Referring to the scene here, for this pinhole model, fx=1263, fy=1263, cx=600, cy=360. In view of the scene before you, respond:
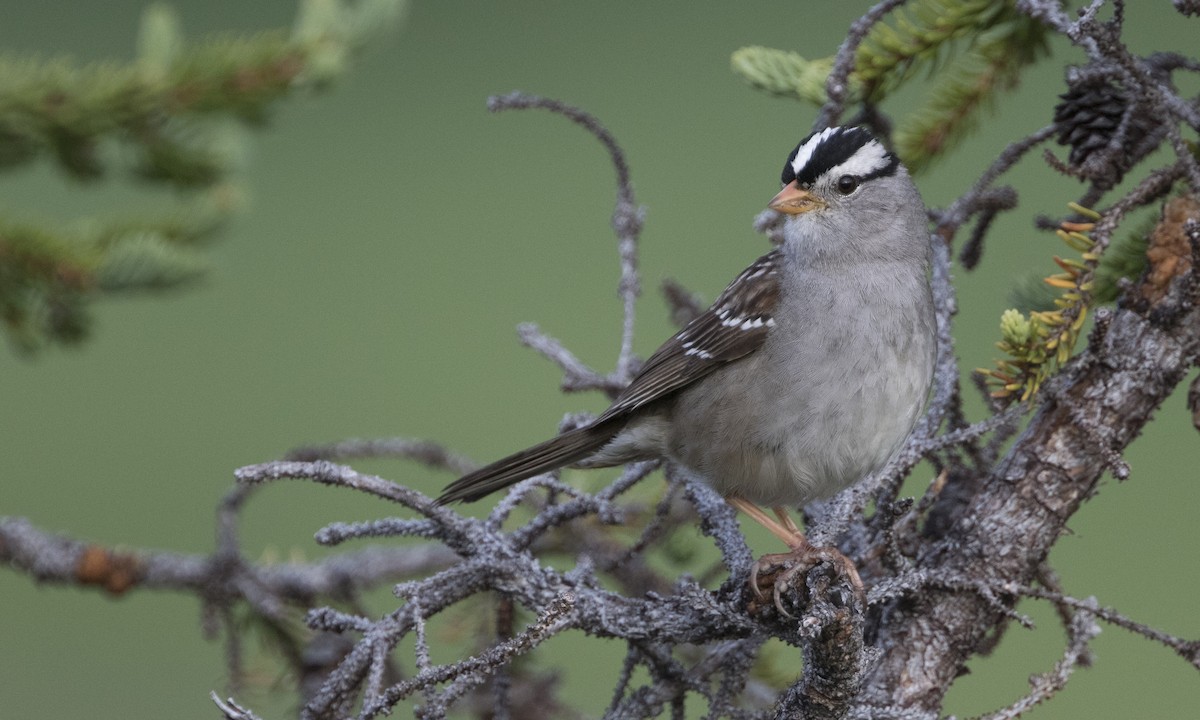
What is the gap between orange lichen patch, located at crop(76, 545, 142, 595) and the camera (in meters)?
2.89

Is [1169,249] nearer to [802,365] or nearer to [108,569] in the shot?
[802,365]

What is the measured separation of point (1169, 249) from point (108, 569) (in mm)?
2339

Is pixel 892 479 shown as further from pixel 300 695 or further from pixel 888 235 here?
pixel 300 695

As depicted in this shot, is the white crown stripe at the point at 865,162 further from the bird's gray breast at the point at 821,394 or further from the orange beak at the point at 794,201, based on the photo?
the bird's gray breast at the point at 821,394

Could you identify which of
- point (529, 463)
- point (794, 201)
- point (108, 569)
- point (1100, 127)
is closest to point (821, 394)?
point (794, 201)

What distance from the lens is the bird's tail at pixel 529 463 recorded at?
2689 mm

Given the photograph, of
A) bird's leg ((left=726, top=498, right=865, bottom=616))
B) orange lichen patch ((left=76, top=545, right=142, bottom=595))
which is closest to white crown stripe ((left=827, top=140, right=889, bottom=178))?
bird's leg ((left=726, top=498, right=865, bottom=616))

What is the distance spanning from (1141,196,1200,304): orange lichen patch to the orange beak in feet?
3.16

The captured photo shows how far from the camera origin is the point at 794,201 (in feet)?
10.1

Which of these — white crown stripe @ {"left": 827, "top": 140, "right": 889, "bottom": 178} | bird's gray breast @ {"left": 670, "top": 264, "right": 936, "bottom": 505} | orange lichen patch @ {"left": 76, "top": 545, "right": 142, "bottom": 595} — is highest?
white crown stripe @ {"left": 827, "top": 140, "right": 889, "bottom": 178}

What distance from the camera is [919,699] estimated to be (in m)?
2.12

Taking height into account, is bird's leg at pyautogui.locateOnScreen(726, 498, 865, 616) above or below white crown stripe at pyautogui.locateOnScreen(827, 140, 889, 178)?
below

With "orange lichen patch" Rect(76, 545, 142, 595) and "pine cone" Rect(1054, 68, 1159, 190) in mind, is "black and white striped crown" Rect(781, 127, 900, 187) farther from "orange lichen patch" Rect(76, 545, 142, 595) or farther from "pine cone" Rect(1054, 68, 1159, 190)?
"orange lichen patch" Rect(76, 545, 142, 595)

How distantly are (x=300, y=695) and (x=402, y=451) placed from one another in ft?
1.91
